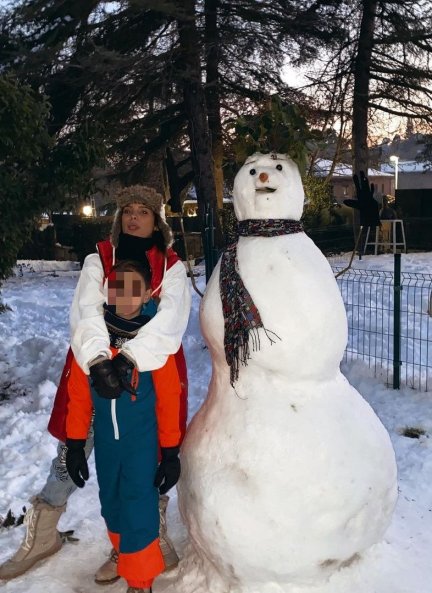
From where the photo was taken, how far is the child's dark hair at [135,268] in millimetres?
2683

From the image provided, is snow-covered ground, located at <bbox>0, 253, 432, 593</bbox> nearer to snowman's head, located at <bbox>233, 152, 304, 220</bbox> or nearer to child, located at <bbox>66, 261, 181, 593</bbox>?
child, located at <bbox>66, 261, 181, 593</bbox>

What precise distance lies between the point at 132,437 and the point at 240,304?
2.44 ft

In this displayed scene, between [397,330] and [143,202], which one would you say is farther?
[397,330]

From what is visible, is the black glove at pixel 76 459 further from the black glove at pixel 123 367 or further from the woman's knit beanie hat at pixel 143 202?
the woman's knit beanie hat at pixel 143 202

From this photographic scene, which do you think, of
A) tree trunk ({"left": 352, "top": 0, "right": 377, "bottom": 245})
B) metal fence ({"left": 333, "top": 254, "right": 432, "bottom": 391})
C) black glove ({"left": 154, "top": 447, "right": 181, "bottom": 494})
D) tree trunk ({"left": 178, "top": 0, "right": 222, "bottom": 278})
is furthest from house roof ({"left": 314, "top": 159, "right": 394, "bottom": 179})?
black glove ({"left": 154, "top": 447, "right": 181, "bottom": 494})

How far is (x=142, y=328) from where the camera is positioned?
2.59 metres

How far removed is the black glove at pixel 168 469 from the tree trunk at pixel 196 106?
23.2 ft

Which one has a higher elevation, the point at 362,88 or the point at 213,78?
the point at 362,88

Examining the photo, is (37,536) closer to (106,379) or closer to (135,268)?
(106,379)

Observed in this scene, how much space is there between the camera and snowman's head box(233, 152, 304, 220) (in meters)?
2.71

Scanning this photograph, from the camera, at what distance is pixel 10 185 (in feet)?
16.8

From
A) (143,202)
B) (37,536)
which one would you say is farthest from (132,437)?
(143,202)

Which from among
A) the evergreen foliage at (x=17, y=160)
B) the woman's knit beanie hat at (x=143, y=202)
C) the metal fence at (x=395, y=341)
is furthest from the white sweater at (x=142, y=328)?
the metal fence at (x=395, y=341)

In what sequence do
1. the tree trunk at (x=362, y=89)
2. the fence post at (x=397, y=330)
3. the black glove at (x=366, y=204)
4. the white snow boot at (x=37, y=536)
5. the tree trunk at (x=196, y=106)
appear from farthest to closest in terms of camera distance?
1. the tree trunk at (x=362, y=89)
2. the tree trunk at (x=196, y=106)
3. the fence post at (x=397, y=330)
4. the black glove at (x=366, y=204)
5. the white snow boot at (x=37, y=536)
